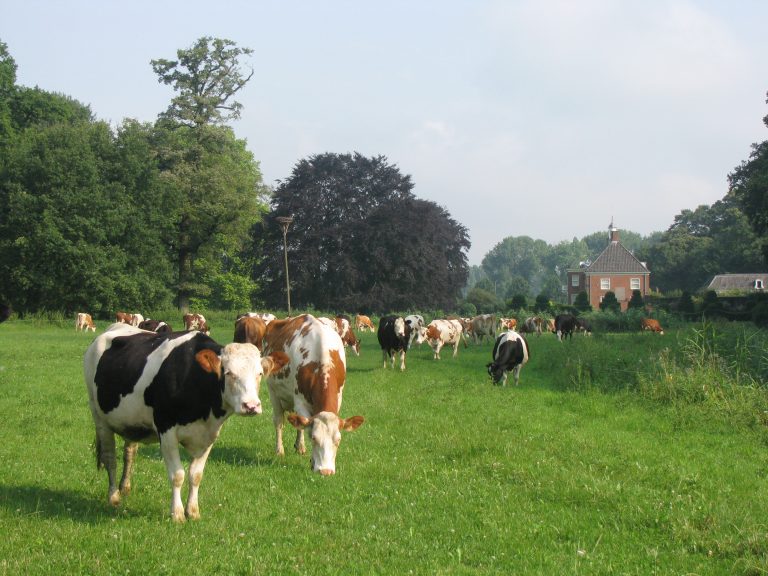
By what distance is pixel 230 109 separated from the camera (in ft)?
190

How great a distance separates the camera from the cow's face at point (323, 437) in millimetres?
8594

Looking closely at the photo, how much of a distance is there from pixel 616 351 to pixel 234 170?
4305cm

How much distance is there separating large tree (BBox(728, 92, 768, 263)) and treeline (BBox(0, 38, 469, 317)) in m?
28.2

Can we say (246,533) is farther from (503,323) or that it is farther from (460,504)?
(503,323)

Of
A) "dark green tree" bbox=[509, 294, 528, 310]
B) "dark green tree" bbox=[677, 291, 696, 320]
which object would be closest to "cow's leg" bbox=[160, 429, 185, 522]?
"dark green tree" bbox=[677, 291, 696, 320]

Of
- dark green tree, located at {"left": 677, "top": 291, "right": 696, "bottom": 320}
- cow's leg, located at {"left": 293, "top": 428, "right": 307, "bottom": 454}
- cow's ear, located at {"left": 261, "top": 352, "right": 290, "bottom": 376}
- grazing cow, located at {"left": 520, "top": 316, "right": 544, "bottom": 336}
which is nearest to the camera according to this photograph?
cow's ear, located at {"left": 261, "top": 352, "right": 290, "bottom": 376}

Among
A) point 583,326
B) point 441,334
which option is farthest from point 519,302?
point 441,334

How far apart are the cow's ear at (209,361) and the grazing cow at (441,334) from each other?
2148 cm

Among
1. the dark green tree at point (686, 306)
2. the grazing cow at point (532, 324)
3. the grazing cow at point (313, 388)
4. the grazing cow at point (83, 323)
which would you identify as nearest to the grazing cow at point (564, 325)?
the grazing cow at point (532, 324)

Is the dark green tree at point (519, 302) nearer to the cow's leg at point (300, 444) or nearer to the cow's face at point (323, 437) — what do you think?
the cow's leg at point (300, 444)

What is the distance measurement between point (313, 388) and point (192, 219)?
50.4 meters

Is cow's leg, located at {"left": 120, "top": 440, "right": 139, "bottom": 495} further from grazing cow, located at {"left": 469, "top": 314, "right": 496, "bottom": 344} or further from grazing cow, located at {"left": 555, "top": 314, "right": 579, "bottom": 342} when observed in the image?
grazing cow, located at {"left": 555, "top": 314, "right": 579, "bottom": 342}

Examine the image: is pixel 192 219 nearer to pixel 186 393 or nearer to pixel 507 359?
pixel 507 359

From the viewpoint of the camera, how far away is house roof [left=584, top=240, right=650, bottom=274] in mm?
101750
